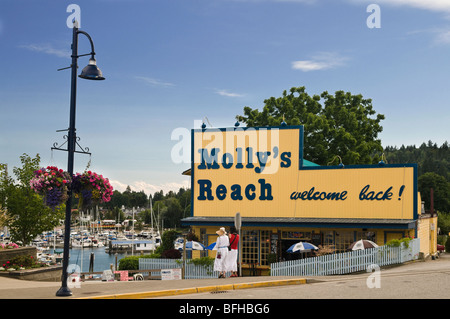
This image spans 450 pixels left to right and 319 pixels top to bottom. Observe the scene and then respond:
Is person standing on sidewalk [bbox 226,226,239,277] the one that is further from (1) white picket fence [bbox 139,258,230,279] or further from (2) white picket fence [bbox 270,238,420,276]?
(1) white picket fence [bbox 139,258,230,279]

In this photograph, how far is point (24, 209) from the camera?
39.4 meters

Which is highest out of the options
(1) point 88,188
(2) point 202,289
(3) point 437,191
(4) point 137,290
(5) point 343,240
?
(3) point 437,191

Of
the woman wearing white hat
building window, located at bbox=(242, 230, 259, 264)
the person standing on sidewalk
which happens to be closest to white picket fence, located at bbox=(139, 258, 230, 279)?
building window, located at bbox=(242, 230, 259, 264)

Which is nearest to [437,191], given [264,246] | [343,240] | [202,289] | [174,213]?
[174,213]

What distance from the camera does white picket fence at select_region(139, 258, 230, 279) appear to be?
31078 millimetres

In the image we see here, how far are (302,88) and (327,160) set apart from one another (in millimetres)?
9071

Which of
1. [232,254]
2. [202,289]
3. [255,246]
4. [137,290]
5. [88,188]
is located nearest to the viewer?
[137,290]

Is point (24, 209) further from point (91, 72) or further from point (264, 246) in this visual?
point (91, 72)

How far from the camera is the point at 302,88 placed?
195 feet

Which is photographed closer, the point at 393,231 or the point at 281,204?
the point at 393,231

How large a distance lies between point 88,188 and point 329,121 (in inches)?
1745

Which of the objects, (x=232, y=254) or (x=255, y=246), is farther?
(x=255, y=246)
